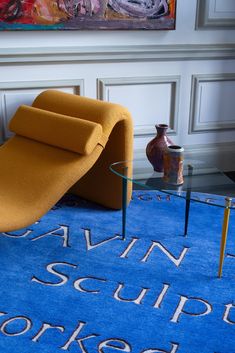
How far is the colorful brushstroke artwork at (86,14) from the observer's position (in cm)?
207

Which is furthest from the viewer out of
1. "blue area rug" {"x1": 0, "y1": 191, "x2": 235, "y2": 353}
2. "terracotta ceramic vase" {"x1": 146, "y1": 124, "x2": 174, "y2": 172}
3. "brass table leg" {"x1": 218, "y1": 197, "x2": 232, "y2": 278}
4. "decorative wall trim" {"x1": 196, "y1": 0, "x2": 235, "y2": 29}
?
"decorative wall trim" {"x1": 196, "y1": 0, "x2": 235, "y2": 29}

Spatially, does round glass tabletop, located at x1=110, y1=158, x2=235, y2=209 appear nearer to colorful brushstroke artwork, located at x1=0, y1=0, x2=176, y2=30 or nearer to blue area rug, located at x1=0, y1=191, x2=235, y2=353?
blue area rug, located at x1=0, y1=191, x2=235, y2=353

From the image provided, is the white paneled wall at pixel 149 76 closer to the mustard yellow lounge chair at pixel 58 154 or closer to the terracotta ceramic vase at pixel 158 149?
the mustard yellow lounge chair at pixel 58 154

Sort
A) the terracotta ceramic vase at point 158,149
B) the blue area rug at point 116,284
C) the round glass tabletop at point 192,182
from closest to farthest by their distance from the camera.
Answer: the blue area rug at point 116,284 < the round glass tabletop at point 192,182 < the terracotta ceramic vase at point 158,149

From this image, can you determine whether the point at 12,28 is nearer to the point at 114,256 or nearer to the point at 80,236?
the point at 80,236

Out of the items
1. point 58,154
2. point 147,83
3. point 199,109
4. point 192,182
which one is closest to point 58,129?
point 58,154

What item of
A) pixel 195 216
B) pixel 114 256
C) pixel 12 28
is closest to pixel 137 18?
pixel 12 28

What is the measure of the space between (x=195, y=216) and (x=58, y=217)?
1.96 ft

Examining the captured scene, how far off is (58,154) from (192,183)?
0.54 meters

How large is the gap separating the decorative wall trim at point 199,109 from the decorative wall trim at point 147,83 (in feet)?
0.30

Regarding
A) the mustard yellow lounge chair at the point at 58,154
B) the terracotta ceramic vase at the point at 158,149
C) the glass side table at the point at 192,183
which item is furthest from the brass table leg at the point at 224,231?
the mustard yellow lounge chair at the point at 58,154

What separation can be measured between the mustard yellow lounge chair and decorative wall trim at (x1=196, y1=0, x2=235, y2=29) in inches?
30.2

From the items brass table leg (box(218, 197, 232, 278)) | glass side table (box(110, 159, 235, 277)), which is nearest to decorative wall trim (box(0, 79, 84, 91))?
glass side table (box(110, 159, 235, 277))

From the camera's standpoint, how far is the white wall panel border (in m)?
2.19
